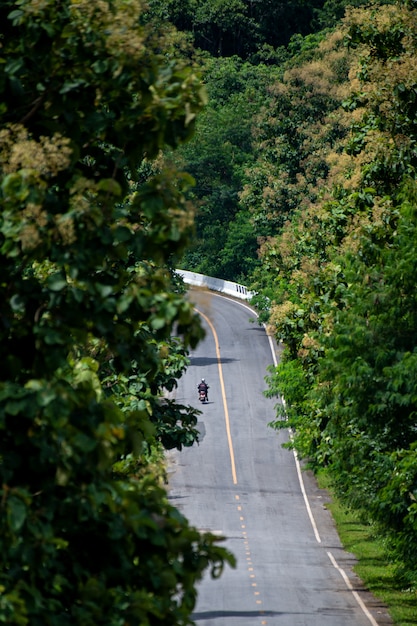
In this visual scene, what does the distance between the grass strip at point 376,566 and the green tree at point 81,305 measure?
15856 millimetres

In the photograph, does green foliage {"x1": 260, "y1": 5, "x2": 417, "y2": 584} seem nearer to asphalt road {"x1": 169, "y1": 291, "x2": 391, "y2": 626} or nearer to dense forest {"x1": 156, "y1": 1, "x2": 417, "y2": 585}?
dense forest {"x1": 156, "y1": 1, "x2": 417, "y2": 585}

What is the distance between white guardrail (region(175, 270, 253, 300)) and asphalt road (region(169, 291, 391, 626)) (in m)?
8.61

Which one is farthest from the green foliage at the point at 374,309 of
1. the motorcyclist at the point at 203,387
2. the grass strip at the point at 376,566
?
the motorcyclist at the point at 203,387

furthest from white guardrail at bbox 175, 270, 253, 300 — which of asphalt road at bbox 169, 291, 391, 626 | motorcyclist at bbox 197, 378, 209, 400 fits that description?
motorcyclist at bbox 197, 378, 209, 400

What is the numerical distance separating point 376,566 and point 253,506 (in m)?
11.5

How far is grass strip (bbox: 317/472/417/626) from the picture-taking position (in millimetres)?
31281

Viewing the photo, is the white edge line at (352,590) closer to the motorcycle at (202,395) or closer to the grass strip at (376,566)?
the grass strip at (376,566)

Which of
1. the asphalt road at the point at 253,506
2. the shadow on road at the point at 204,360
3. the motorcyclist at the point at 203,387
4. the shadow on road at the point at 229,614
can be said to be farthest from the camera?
Result: the shadow on road at the point at 204,360

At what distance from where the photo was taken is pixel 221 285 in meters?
100

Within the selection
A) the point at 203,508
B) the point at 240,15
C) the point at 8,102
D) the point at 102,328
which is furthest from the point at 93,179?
the point at 240,15

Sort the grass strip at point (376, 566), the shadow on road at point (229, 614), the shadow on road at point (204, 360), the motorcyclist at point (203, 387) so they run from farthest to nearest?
the shadow on road at point (204, 360) → the motorcyclist at point (203, 387) → the grass strip at point (376, 566) → the shadow on road at point (229, 614)

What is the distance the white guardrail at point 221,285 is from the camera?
315 feet

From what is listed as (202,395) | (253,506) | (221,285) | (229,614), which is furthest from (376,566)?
(221,285)

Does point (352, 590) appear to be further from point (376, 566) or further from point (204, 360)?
point (204, 360)
